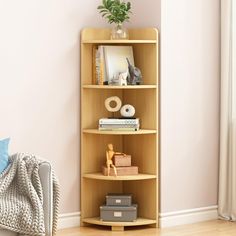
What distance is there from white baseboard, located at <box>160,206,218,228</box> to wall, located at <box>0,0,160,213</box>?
64 centimetres

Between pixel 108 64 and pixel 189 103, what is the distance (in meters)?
0.67

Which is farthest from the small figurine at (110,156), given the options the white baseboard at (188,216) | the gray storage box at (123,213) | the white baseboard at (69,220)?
the white baseboard at (188,216)

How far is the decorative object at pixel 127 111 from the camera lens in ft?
17.0

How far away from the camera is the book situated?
5144 mm

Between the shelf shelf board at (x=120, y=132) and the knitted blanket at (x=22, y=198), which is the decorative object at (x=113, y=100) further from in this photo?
the knitted blanket at (x=22, y=198)

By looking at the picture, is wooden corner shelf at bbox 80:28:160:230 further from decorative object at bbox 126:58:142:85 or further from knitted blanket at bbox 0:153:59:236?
knitted blanket at bbox 0:153:59:236

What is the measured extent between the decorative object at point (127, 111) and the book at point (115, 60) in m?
0.20

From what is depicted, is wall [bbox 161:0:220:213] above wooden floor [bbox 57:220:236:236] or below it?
above

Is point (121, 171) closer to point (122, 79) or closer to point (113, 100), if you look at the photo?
point (113, 100)

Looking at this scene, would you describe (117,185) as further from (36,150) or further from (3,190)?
(3,190)

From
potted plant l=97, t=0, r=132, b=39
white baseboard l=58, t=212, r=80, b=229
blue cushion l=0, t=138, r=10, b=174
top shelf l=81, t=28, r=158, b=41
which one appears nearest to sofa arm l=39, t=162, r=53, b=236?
blue cushion l=0, t=138, r=10, b=174

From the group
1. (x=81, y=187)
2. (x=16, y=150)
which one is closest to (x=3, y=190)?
(x=16, y=150)

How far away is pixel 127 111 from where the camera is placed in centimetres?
519

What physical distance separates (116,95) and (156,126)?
43 centimetres
